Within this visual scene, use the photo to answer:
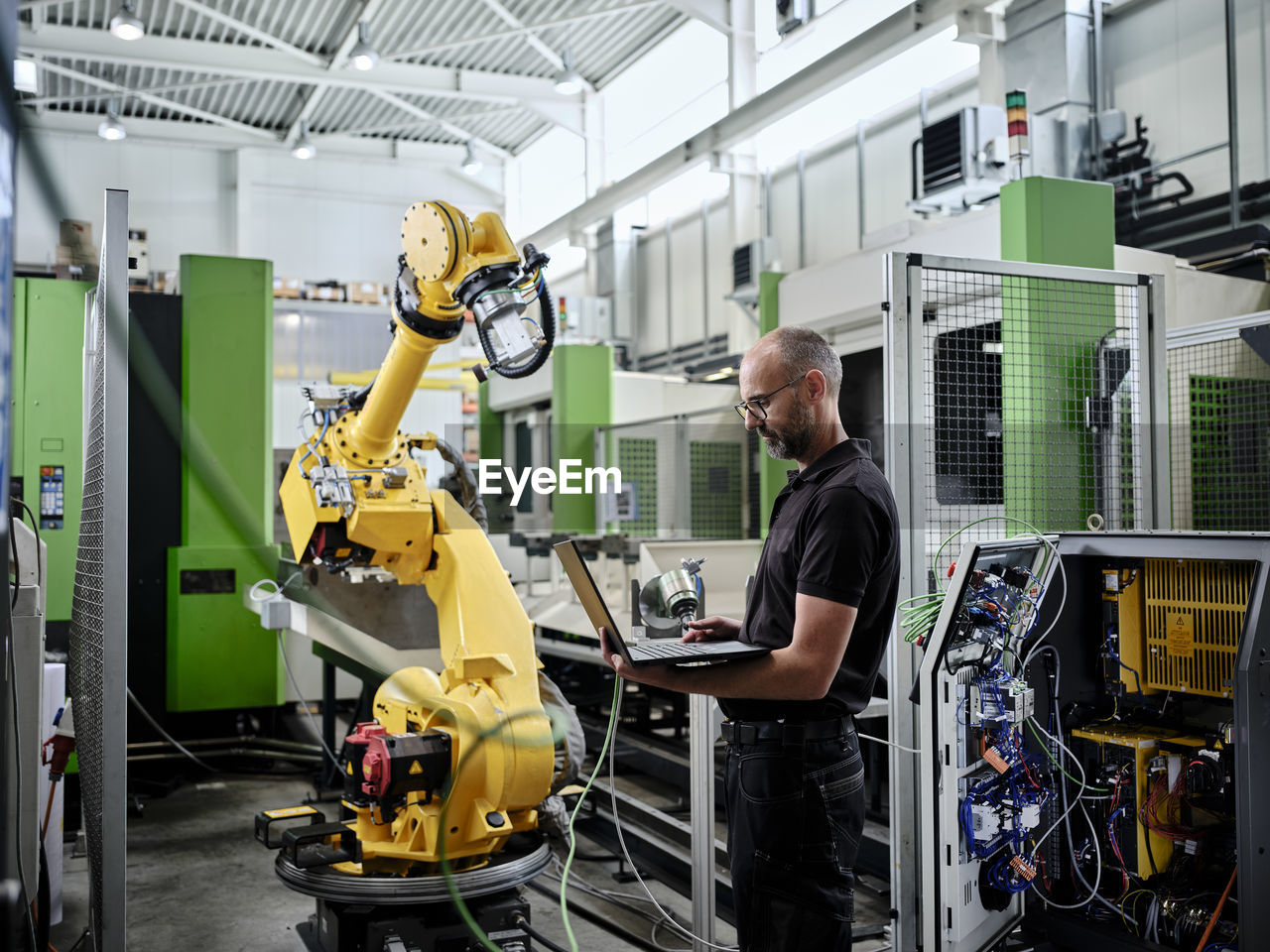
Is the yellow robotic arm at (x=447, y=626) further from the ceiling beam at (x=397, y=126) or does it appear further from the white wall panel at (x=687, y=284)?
the ceiling beam at (x=397, y=126)

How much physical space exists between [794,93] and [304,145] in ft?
23.7

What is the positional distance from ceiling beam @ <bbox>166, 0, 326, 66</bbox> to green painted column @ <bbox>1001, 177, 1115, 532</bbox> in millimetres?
8524

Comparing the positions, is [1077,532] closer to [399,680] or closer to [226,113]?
[399,680]

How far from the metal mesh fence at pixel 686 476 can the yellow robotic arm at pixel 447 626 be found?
343cm

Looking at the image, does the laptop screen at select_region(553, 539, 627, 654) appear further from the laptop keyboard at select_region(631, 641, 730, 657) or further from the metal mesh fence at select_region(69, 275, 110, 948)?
the metal mesh fence at select_region(69, 275, 110, 948)

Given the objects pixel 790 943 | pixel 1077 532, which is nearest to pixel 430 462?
pixel 1077 532

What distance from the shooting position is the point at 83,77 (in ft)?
35.0

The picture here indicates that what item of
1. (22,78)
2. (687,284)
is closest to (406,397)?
(22,78)

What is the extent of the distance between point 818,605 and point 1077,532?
143cm

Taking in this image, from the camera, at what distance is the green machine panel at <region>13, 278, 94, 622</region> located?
5.33 m

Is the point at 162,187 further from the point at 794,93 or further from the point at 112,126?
the point at 794,93

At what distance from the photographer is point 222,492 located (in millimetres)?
5746

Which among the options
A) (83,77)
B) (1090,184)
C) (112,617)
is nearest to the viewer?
(112,617)

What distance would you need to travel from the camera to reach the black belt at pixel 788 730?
186 centimetres
